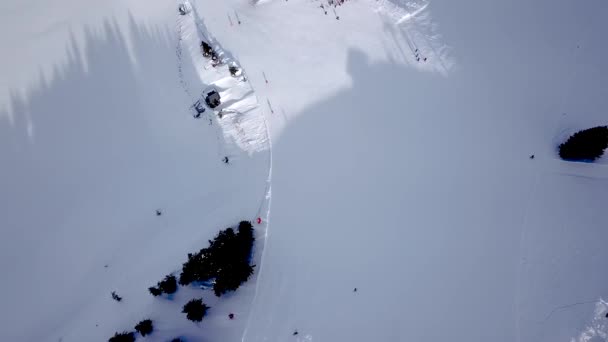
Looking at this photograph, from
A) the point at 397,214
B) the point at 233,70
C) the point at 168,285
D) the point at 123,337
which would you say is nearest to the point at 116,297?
the point at 123,337

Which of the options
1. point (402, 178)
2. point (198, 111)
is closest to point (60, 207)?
point (198, 111)

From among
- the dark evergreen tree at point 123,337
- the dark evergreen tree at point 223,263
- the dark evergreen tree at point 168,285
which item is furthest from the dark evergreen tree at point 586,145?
the dark evergreen tree at point 123,337

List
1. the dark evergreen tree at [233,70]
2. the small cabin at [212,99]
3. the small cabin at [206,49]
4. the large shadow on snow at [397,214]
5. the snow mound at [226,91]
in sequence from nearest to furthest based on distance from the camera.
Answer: the large shadow on snow at [397,214] → the snow mound at [226,91] → the small cabin at [212,99] → the dark evergreen tree at [233,70] → the small cabin at [206,49]

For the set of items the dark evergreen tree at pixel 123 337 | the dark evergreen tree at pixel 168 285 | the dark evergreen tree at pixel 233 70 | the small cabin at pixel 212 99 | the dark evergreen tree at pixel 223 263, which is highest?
the dark evergreen tree at pixel 233 70

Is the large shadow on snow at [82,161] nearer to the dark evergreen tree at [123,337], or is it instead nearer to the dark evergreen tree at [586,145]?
the dark evergreen tree at [123,337]

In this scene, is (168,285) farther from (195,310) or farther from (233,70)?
(233,70)

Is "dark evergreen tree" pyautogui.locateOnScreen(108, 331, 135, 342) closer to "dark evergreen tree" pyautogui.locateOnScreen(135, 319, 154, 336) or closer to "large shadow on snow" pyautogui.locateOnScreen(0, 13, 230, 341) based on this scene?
"dark evergreen tree" pyautogui.locateOnScreen(135, 319, 154, 336)

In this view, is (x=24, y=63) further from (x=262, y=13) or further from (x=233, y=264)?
(x=233, y=264)
